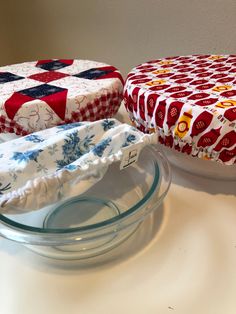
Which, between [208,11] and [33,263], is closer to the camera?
[33,263]

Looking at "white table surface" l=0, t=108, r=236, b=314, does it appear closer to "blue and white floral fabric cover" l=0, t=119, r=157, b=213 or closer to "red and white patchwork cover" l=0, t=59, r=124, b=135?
"blue and white floral fabric cover" l=0, t=119, r=157, b=213

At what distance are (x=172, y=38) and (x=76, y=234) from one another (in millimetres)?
670

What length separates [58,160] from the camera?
16.0 inches

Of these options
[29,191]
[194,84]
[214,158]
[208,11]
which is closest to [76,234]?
[29,191]

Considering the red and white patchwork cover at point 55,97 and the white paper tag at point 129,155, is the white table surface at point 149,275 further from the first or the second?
the red and white patchwork cover at point 55,97

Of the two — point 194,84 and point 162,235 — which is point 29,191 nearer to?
point 162,235

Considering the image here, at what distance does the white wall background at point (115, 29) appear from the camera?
2.57ft

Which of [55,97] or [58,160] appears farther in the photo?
[55,97]

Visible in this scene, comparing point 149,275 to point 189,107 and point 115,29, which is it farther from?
point 115,29

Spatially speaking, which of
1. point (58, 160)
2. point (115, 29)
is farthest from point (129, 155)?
point (115, 29)

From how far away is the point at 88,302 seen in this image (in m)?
0.33

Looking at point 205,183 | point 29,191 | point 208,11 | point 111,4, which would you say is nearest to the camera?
point 29,191

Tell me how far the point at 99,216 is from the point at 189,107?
0.57 ft

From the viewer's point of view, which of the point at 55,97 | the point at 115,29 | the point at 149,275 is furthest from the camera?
the point at 115,29
